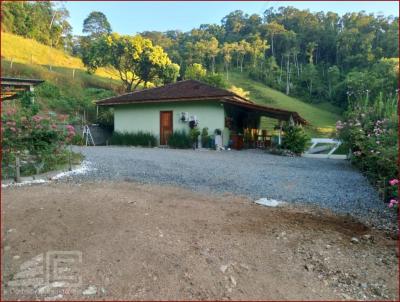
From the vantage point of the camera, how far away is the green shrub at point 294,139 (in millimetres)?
12898

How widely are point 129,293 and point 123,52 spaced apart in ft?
88.0

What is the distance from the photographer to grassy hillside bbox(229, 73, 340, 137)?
3158 cm

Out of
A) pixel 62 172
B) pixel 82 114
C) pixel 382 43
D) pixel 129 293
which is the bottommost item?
pixel 129 293

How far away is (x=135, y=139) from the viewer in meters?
15.5

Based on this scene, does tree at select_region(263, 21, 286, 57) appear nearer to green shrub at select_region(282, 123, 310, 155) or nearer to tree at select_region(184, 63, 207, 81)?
tree at select_region(184, 63, 207, 81)

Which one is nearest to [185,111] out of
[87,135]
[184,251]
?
[87,135]

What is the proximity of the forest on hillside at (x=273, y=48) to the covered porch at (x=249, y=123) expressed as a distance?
1119 centimetres

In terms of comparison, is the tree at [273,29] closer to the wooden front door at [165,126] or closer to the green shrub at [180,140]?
the wooden front door at [165,126]

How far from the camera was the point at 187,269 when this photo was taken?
2.61m

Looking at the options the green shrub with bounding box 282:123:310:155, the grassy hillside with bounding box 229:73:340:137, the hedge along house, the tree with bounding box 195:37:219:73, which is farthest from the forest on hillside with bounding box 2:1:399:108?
the green shrub with bounding box 282:123:310:155

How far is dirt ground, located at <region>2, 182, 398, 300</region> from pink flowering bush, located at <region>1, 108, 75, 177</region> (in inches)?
44.3

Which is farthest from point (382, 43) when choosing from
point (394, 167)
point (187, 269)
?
point (187, 269)

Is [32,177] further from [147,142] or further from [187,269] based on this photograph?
[147,142]

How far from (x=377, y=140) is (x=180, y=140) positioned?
9.32m
